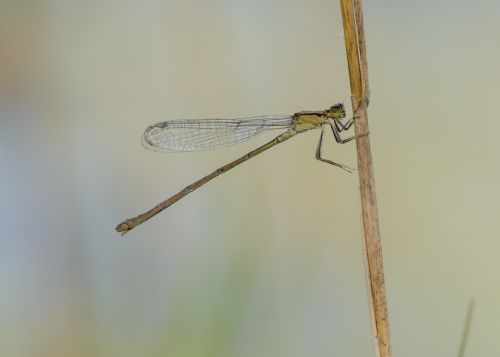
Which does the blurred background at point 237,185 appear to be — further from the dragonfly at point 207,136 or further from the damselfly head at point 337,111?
the damselfly head at point 337,111

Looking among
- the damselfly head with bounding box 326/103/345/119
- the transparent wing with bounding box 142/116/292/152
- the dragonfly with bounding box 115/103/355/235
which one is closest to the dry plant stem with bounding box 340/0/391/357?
the damselfly head with bounding box 326/103/345/119

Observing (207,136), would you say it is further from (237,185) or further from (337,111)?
(337,111)

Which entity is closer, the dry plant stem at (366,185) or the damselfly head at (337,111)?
the dry plant stem at (366,185)

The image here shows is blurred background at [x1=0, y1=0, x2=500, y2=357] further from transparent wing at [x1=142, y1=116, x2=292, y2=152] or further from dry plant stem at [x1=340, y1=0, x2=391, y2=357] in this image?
dry plant stem at [x1=340, y1=0, x2=391, y2=357]

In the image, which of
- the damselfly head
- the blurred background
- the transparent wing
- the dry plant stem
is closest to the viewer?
the dry plant stem

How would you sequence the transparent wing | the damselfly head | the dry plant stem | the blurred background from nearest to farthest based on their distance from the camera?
the dry plant stem → the damselfly head → the blurred background → the transparent wing

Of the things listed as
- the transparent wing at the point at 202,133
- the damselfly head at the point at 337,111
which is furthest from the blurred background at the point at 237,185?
the damselfly head at the point at 337,111
